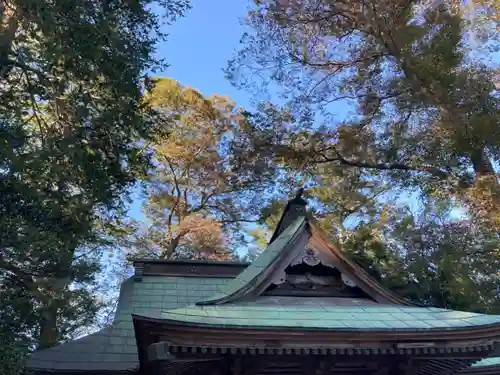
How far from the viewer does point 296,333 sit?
4438 mm

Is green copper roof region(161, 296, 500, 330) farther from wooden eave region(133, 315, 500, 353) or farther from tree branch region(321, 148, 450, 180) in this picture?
tree branch region(321, 148, 450, 180)

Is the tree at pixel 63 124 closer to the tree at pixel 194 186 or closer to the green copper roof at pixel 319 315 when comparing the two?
the green copper roof at pixel 319 315

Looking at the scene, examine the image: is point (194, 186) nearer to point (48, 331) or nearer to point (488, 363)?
point (48, 331)

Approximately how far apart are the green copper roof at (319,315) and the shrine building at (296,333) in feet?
0.04

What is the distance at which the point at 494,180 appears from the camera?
8.91 m

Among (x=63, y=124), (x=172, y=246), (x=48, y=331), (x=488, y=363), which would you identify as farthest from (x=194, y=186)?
(x=488, y=363)

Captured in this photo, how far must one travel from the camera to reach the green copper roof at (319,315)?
450 centimetres

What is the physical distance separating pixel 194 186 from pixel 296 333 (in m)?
14.9

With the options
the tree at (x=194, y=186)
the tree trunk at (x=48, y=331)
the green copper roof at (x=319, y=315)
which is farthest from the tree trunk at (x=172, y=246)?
the green copper roof at (x=319, y=315)

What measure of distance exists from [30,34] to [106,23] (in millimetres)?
1200

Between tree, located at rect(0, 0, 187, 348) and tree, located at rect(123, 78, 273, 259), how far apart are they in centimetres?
865

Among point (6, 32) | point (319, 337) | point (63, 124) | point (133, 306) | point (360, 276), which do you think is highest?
point (6, 32)

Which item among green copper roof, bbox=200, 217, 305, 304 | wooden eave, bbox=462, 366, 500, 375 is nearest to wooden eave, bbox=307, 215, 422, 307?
green copper roof, bbox=200, 217, 305, 304

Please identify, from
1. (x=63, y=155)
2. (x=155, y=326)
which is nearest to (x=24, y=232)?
(x=63, y=155)
